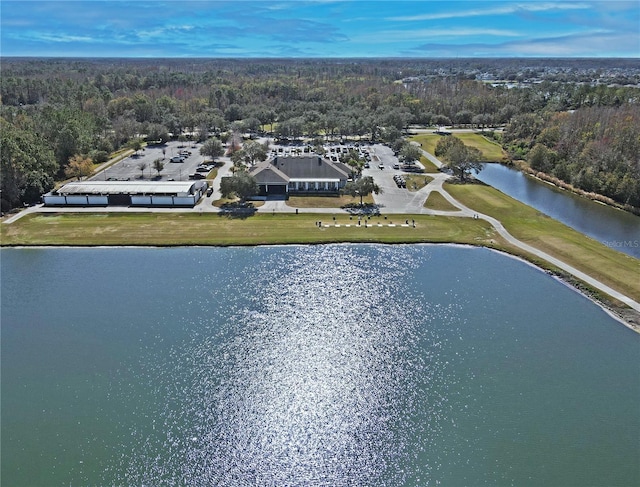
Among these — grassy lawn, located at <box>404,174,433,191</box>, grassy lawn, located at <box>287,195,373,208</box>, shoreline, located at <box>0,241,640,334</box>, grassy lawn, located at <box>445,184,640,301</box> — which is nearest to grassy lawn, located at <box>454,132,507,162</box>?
grassy lawn, located at <box>404,174,433,191</box>

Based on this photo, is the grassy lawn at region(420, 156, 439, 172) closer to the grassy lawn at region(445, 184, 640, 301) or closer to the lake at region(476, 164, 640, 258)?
the lake at region(476, 164, 640, 258)

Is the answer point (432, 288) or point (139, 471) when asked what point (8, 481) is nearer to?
point (139, 471)

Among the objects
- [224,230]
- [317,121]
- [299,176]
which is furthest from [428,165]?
[224,230]

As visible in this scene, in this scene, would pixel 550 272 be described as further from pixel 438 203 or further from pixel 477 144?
pixel 477 144

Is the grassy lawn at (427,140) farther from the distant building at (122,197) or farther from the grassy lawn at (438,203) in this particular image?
the distant building at (122,197)

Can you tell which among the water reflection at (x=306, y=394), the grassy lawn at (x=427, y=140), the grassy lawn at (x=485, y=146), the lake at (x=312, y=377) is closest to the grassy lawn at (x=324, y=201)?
the lake at (x=312, y=377)
